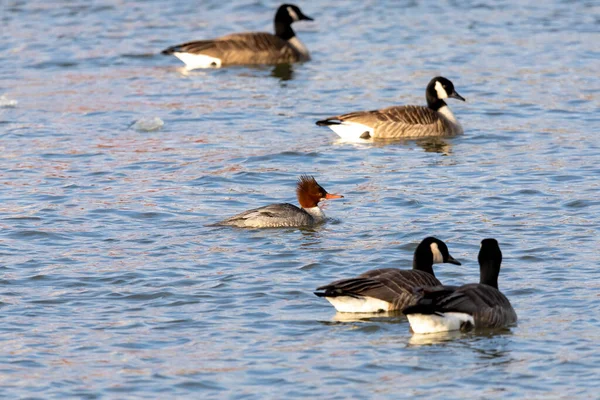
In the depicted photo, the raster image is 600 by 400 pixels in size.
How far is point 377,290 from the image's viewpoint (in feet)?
37.4

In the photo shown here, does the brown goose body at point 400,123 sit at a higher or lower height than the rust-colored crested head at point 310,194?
higher

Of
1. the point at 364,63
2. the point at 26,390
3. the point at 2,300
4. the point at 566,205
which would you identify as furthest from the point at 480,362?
the point at 364,63

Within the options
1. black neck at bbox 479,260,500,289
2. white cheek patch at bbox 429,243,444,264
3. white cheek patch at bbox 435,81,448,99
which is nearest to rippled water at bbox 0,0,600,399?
black neck at bbox 479,260,500,289

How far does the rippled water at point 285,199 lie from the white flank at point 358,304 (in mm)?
147

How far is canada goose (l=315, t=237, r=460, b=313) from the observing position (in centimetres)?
1125

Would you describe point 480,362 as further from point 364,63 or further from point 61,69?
point 61,69

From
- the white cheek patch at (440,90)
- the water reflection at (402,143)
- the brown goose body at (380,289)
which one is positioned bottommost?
the brown goose body at (380,289)

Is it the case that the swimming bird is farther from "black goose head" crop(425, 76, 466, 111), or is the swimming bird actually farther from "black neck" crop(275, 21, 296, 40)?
"black neck" crop(275, 21, 296, 40)

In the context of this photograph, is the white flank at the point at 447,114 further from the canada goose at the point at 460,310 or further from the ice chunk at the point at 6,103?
the canada goose at the point at 460,310

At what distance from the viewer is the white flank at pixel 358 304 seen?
1134 centimetres

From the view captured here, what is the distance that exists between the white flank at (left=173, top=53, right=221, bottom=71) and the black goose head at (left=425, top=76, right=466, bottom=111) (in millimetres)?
7711

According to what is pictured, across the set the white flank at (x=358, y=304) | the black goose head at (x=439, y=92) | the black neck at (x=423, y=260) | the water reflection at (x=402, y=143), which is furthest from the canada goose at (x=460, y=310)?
the black goose head at (x=439, y=92)

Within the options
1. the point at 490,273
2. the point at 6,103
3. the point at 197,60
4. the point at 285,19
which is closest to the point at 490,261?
the point at 490,273

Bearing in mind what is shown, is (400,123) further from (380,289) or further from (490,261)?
(380,289)
